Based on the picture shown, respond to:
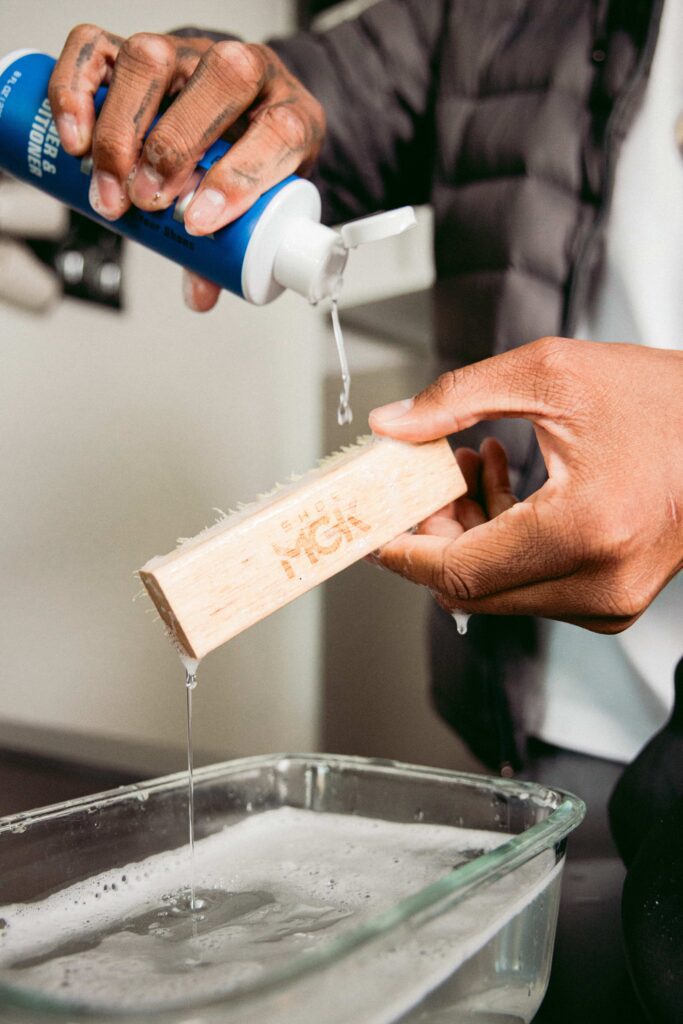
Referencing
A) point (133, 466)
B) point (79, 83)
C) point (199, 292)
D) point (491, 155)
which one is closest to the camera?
point (79, 83)

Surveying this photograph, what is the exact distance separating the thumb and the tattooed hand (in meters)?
0.16

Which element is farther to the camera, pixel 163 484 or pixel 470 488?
pixel 163 484

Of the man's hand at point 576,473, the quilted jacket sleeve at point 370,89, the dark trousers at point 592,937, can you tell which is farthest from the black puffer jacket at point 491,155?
the man's hand at point 576,473

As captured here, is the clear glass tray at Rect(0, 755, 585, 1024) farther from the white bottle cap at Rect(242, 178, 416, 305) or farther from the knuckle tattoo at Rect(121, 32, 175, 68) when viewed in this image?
the knuckle tattoo at Rect(121, 32, 175, 68)

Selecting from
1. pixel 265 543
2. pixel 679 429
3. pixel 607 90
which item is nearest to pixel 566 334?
pixel 607 90

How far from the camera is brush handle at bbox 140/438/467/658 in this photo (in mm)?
370

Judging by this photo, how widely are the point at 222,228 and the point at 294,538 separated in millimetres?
195

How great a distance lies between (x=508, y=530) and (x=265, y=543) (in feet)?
0.38

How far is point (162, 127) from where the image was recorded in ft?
1.58

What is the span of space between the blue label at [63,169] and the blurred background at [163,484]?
0.28m

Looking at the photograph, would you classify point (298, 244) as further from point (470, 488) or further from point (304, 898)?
point (304, 898)

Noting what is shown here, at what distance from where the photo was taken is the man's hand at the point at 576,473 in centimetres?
41

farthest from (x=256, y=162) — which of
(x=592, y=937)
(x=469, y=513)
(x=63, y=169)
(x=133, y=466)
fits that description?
(x=133, y=466)

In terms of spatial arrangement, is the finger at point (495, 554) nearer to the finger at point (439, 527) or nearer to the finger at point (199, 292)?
the finger at point (439, 527)
